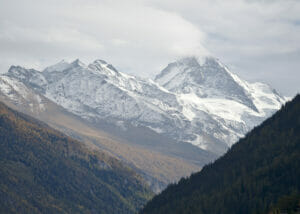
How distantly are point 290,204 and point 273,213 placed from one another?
489cm

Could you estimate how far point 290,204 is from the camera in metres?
172

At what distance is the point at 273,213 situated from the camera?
171125mm
